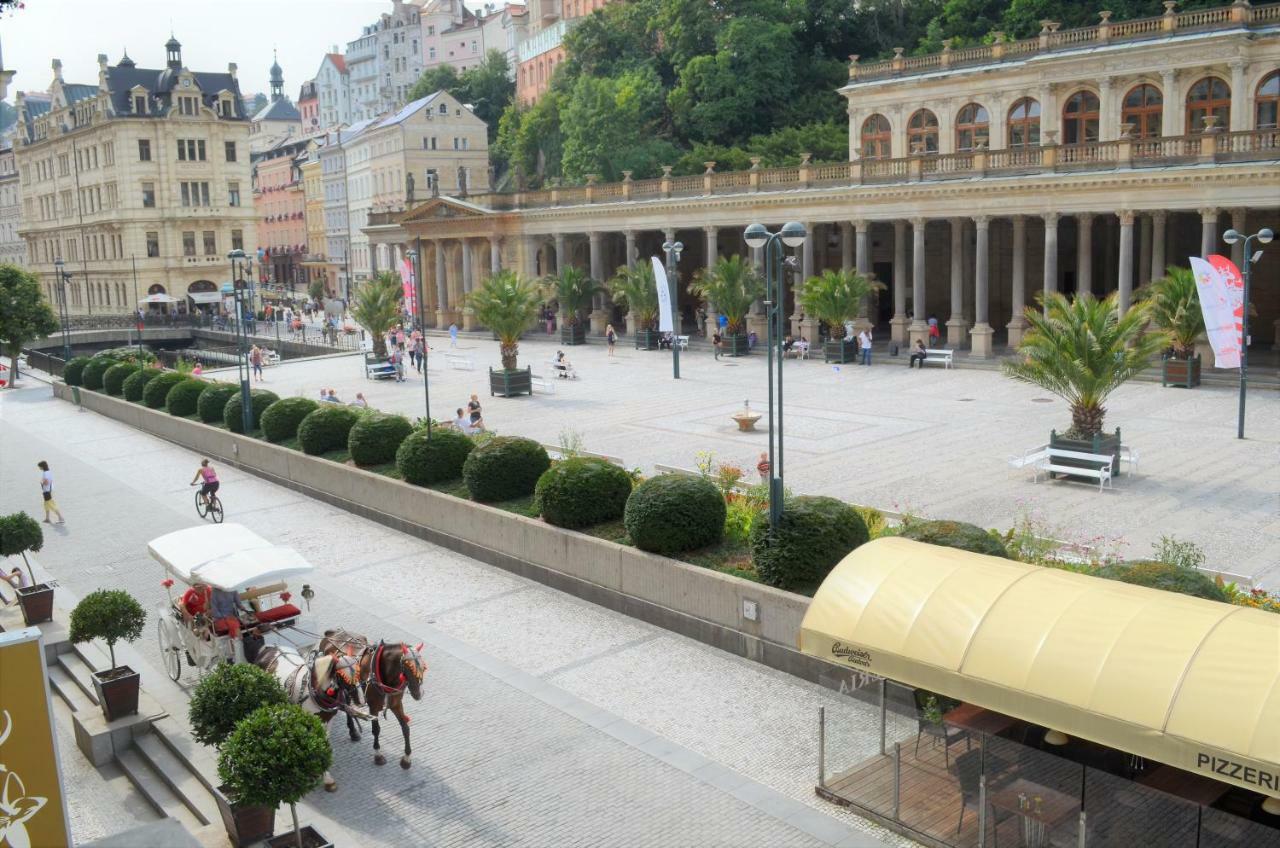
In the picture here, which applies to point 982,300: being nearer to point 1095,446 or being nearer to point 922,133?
point 922,133

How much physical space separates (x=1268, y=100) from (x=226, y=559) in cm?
4440

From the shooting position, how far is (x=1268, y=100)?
45.4 m

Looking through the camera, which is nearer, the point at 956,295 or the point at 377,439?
the point at 377,439

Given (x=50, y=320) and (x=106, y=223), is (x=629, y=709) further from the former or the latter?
(x=106, y=223)

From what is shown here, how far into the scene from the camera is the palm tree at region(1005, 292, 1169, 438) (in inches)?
987

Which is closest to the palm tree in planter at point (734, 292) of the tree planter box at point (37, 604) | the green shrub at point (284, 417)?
the green shrub at point (284, 417)

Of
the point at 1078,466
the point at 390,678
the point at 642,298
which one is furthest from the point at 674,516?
the point at 642,298

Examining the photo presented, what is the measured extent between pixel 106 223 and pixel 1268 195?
275 feet

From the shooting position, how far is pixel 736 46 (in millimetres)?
73188

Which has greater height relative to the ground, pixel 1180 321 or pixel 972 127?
pixel 972 127

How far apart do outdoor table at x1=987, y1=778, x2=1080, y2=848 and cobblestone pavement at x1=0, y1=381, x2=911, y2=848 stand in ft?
5.01

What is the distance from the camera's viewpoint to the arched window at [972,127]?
53.6m

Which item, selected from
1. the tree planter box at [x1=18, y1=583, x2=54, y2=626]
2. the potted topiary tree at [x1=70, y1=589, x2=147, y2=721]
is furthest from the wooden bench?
the tree planter box at [x1=18, y1=583, x2=54, y2=626]

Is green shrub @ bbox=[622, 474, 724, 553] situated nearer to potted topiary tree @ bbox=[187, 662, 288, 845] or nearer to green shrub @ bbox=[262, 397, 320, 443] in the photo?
potted topiary tree @ bbox=[187, 662, 288, 845]
